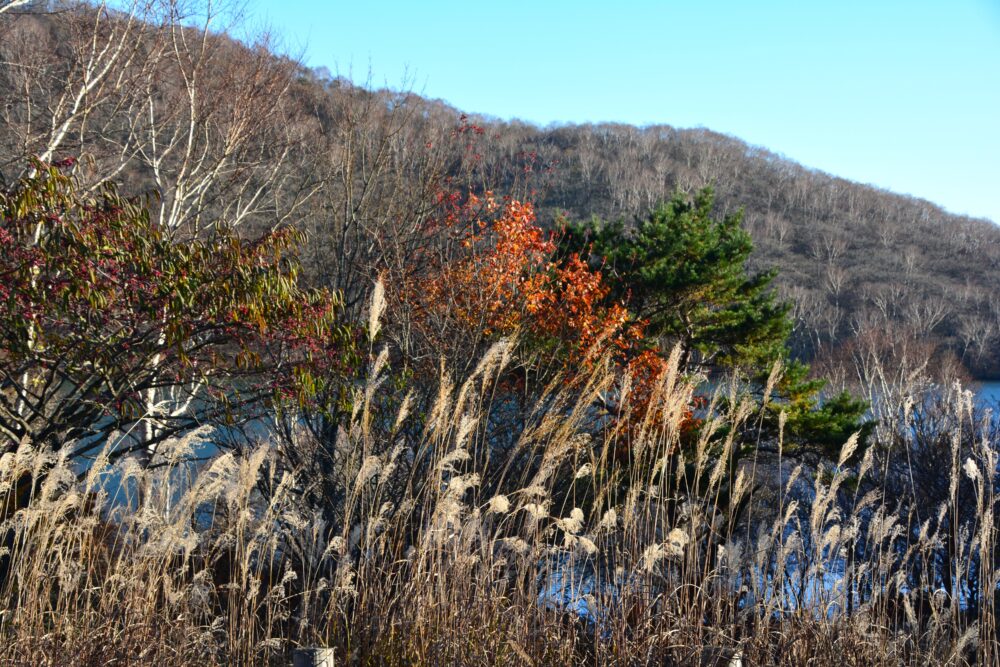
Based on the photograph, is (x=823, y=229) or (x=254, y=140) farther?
(x=823, y=229)

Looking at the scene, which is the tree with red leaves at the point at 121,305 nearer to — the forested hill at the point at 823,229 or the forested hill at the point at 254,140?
the forested hill at the point at 254,140

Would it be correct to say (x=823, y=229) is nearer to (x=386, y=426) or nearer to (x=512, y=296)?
(x=512, y=296)

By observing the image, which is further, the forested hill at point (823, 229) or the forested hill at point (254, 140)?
the forested hill at point (823, 229)

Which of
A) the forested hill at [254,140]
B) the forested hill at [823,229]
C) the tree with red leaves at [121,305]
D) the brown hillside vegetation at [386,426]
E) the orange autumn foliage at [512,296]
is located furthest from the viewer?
the forested hill at [823,229]

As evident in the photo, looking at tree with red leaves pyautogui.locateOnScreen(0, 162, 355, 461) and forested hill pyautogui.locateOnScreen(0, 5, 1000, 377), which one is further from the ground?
forested hill pyautogui.locateOnScreen(0, 5, 1000, 377)

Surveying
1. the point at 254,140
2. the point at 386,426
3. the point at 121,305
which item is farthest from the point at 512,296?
the point at 254,140

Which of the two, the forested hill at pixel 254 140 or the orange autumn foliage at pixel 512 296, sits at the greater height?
the forested hill at pixel 254 140

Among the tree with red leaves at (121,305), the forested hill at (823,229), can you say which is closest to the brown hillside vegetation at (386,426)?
the tree with red leaves at (121,305)

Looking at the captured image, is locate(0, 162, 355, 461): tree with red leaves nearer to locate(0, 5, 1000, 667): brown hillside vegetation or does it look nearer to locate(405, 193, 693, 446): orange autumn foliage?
locate(0, 5, 1000, 667): brown hillside vegetation

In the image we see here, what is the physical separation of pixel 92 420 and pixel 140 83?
5.49 meters

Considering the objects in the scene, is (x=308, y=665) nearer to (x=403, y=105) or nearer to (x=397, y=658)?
(x=397, y=658)

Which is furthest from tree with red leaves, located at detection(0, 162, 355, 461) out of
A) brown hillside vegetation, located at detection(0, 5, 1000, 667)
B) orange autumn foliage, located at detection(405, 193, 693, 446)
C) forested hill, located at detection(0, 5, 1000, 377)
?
forested hill, located at detection(0, 5, 1000, 377)

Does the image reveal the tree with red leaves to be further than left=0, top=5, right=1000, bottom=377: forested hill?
No

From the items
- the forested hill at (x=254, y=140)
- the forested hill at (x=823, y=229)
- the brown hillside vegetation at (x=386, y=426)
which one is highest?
the forested hill at (x=823, y=229)
